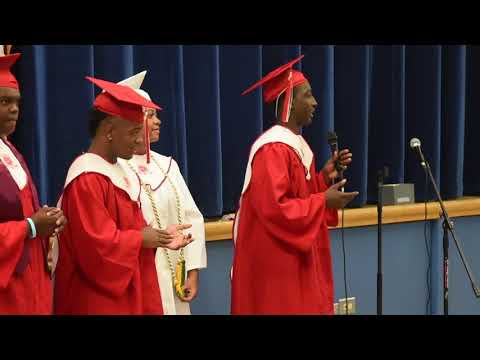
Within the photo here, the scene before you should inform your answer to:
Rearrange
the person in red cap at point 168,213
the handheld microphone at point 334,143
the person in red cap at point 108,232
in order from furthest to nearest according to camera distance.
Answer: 1. the handheld microphone at point 334,143
2. the person in red cap at point 168,213
3. the person in red cap at point 108,232

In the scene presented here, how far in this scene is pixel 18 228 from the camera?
2.58m

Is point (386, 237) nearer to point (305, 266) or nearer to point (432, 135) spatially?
point (432, 135)

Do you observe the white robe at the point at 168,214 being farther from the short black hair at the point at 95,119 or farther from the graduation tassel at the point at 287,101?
the graduation tassel at the point at 287,101

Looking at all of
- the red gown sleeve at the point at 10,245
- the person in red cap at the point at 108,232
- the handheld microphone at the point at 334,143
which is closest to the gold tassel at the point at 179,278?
the person in red cap at the point at 108,232

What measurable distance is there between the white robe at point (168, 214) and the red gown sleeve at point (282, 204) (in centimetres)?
34

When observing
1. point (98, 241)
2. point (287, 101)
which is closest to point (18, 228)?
point (98, 241)

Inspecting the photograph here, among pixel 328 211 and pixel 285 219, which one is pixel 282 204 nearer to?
pixel 285 219

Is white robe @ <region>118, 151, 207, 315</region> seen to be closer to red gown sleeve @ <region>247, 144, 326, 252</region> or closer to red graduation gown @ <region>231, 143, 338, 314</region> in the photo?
red graduation gown @ <region>231, 143, 338, 314</region>

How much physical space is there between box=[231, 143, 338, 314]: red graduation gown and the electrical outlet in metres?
1.17

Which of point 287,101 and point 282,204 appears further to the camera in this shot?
point 287,101

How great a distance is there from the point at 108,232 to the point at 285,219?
91 cm

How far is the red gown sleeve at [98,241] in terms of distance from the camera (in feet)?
9.20
